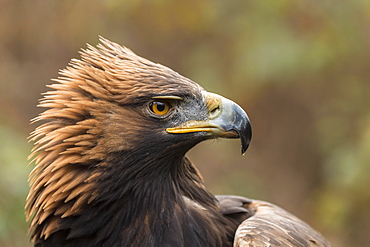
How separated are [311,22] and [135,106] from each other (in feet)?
20.7

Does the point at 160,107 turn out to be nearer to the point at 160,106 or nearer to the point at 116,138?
the point at 160,106

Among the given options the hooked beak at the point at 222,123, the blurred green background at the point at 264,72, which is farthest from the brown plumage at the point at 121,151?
the blurred green background at the point at 264,72

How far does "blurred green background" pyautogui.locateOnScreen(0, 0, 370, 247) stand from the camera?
8.77m

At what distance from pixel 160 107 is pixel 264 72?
5669mm

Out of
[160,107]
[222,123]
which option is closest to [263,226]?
[222,123]

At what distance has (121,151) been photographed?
11.0 ft

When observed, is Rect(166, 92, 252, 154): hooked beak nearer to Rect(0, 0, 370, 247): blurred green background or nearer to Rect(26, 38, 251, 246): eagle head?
Rect(26, 38, 251, 246): eagle head

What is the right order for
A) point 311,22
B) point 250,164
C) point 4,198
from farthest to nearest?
point 250,164, point 311,22, point 4,198

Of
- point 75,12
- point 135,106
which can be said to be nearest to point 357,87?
point 75,12

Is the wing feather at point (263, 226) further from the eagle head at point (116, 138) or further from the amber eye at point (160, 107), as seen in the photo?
the amber eye at point (160, 107)

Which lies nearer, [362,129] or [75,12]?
[362,129]

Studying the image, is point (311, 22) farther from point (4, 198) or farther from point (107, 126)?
point (107, 126)

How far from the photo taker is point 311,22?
29.8ft

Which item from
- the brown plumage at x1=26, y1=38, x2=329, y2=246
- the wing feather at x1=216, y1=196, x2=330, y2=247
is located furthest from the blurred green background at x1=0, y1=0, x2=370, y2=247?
the brown plumage at x1=26, y1=38, x2=329, y2=246
